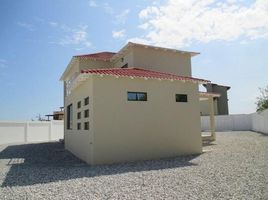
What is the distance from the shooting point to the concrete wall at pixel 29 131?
24.8m

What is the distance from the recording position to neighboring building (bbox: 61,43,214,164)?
1070 centimetres


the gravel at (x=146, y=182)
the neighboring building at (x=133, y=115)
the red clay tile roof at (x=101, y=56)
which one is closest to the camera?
the gravel at (x=146, y=182)

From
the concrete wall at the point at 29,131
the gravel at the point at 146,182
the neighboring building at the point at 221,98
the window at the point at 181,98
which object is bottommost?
the gravel at the point at 146,182

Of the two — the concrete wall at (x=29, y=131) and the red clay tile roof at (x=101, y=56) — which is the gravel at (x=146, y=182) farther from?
the concrete wall at (x=29, y=131)

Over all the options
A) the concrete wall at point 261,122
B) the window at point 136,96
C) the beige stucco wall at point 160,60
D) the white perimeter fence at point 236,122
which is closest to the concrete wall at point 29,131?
the beige stucco wall at point 160,60

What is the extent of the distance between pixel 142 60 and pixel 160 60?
1336 mm

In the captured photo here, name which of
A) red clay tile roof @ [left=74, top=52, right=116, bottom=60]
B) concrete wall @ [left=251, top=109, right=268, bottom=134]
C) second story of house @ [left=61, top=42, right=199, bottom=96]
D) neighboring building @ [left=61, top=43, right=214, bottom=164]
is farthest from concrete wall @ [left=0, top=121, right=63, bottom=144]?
concrete wall @ [left=251, top=109, right=268, bottom=134]

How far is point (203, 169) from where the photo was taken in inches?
342

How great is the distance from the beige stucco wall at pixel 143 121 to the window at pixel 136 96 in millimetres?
166

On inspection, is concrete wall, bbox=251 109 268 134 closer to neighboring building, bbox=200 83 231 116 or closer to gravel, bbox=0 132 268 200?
neighboring building, bbox=200 83 231 116

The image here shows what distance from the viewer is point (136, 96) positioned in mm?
11578

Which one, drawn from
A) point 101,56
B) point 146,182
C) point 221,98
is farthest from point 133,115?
point 221,98

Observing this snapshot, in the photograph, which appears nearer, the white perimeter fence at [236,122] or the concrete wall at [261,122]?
the concrete wall at [261,122]

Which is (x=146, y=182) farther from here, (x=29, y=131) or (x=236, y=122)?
(x=236, y=122)
